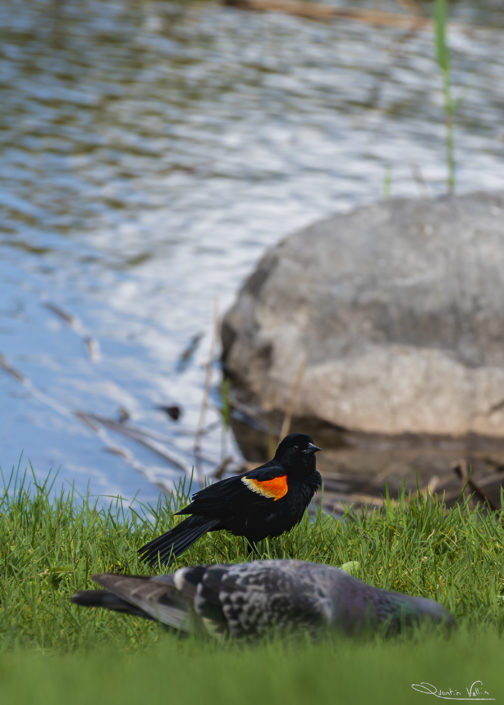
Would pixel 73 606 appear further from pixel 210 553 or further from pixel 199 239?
pixel 199 239

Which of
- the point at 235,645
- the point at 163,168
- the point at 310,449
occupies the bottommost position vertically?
the point at 163,168

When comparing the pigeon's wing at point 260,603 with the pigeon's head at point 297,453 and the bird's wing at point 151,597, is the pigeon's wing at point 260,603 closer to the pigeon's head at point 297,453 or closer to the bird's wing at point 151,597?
the bird's wing at point 151,597

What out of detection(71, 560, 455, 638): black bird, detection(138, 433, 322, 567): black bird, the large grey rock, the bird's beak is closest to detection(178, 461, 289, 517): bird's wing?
detection(138, 433, 322, 567): black bird

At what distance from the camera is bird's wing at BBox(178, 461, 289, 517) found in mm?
3775

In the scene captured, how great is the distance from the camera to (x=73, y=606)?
3557 mm

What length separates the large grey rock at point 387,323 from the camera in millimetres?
7520

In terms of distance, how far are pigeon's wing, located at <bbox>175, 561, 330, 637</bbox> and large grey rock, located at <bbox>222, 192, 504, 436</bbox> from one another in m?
4.36

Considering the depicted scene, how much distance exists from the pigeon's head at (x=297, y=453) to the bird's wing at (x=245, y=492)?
5cm

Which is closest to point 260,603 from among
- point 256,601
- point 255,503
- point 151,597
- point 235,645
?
point 256,601

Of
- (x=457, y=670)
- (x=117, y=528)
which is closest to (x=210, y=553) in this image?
(x=117, y=528)

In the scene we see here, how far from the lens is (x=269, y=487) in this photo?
12.5ft

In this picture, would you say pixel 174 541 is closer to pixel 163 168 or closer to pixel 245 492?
pixel 245 492

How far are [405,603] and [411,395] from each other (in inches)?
170

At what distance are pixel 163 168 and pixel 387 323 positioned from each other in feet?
16.6
